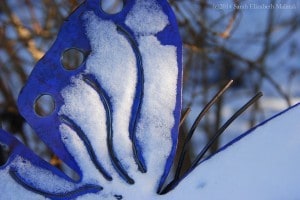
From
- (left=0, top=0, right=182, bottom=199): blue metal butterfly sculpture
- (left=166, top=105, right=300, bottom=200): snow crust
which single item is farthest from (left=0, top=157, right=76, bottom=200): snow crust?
(left=166, top=105, right=300, bottom=200): snow crust

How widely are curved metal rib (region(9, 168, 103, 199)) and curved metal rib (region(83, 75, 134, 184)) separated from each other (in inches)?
1.5

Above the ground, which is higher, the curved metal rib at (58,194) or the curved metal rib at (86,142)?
the curved metal rib at (86,142)

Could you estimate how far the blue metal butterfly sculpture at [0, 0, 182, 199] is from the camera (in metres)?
0.82

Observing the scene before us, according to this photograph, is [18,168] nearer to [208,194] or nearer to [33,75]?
[33,75]

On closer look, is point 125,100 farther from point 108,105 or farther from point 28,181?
point 28,181

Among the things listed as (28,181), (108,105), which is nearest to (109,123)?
(108,105)

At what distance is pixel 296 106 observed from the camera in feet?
2.71

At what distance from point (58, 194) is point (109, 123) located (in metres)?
0.12

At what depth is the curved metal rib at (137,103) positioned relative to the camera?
0.83 m

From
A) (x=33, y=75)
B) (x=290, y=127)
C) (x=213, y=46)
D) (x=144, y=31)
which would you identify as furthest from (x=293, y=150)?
(x=213, y=46)

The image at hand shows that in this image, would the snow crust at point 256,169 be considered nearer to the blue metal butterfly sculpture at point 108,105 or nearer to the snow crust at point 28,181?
the blue metal butterfly sculpture at point 108,105

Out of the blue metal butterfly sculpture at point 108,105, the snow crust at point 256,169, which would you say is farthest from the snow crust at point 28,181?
the snow crust at point 256,169

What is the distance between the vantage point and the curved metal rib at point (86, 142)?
0.83 m

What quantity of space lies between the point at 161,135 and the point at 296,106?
0.65 ft
